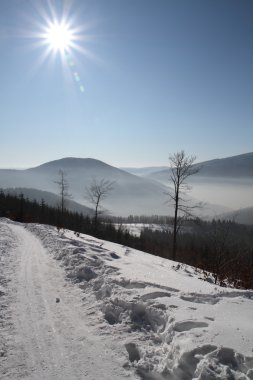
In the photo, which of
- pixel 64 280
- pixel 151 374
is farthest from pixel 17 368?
pixel 64 280

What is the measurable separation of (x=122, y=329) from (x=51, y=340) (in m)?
1.44

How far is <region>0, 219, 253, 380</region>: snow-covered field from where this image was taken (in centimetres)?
450

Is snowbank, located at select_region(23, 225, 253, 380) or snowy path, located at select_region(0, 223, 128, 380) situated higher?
snowbank, located at select_region(23, 225, 253, 380)

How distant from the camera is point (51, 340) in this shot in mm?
5527

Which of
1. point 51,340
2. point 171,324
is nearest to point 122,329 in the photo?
point 171,324

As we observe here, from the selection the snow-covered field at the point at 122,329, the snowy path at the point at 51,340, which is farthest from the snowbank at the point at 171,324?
the snowy path at the point at 51,340

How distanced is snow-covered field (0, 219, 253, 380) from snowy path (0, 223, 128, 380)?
2 centimetres

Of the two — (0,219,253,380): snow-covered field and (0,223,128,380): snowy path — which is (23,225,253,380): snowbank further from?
(0,223,128,380): snowy path

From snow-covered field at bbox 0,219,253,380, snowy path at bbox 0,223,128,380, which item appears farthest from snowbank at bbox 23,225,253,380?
snowy path at bbox 0,223,128,380

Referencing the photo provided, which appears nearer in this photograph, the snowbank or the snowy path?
the snowbank

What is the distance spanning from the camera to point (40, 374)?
4445 millimetres

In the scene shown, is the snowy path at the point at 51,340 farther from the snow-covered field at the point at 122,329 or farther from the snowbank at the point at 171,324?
the snowbank at the point at 171,324

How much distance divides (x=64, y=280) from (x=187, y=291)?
167 inches

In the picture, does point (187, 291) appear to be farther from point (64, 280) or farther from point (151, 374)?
point (64, 280)
